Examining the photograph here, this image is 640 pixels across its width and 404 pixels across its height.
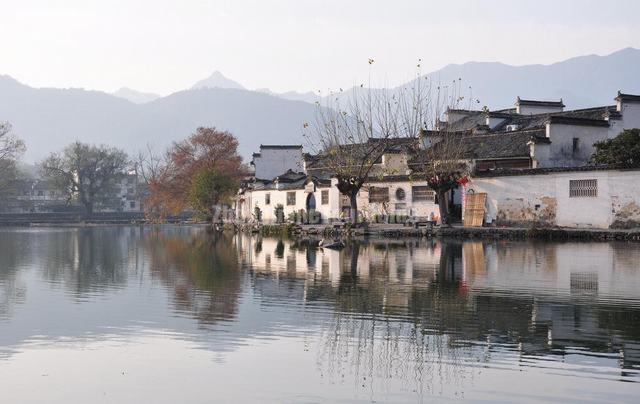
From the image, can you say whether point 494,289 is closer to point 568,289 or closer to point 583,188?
point 568,289

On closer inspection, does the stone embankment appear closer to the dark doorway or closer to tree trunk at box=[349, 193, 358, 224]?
tree trunk at box=[349, 193, 358, 224]

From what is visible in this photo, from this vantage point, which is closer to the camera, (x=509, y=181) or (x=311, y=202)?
(x=509, y=181)

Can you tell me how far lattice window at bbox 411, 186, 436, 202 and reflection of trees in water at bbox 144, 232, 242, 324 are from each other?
13448 mm

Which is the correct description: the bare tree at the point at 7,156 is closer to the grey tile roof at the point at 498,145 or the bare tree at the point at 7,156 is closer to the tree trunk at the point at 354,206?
the tree trunk at the point at 354,206

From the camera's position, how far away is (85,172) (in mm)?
101375

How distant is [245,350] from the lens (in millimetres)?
12594

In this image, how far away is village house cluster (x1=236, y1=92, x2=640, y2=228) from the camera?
1577 inches

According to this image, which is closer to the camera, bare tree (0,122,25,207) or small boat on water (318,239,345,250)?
small boat on water (318,239,345,250)

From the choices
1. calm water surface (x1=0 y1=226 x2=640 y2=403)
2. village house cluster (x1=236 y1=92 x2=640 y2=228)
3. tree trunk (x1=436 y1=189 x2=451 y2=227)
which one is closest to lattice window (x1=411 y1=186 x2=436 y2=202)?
village house cluster (x1=236 y1=92 x2=640 y2=228)

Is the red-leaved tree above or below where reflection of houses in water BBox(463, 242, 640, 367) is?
above

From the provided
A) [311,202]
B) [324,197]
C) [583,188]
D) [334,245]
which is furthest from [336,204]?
[334,245]

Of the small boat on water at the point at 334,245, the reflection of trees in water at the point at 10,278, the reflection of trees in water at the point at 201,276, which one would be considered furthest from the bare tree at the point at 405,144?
the reflection of trees in water at the point at 10,278

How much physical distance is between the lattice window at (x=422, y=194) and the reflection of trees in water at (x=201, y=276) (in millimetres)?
13448

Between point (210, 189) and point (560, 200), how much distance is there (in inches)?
1224
